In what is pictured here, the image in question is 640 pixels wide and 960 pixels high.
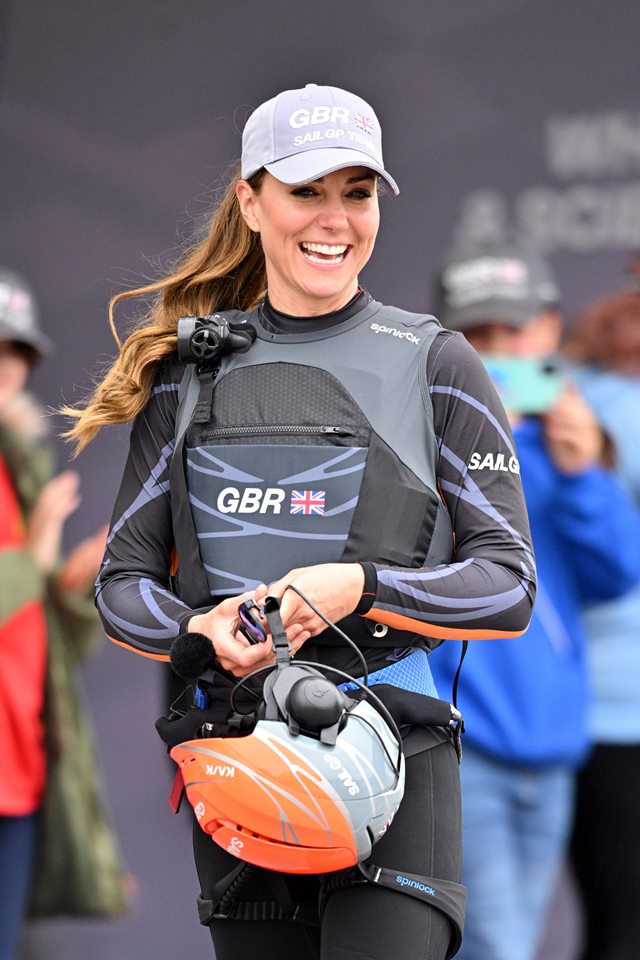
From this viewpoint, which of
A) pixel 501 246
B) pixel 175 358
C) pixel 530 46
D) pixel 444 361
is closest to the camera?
pixel 444 361

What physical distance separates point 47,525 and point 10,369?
480 mm

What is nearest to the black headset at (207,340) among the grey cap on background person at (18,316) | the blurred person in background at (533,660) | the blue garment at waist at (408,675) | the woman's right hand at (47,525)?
the blue garment at waist at (408,675)

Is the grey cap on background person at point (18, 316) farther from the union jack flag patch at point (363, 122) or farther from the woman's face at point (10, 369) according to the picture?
the union jack flag patch at point (363, 122)

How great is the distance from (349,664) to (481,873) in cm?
183

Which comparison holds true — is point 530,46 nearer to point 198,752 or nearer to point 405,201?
point 405,201

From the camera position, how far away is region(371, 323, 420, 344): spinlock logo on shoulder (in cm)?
223

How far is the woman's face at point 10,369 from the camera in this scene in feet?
14.8

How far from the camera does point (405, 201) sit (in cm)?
471

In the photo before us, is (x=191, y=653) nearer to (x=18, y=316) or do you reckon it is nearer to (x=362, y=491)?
(x=362, y=491)

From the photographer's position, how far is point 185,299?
2490 millimetres

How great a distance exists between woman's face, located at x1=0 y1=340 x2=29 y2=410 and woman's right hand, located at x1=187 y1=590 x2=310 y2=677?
257cm

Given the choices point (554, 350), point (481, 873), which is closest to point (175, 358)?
point (481, 873)

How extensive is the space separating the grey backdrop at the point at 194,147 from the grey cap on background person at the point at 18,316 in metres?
0.18

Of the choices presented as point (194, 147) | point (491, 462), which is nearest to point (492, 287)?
point (194, 147)
